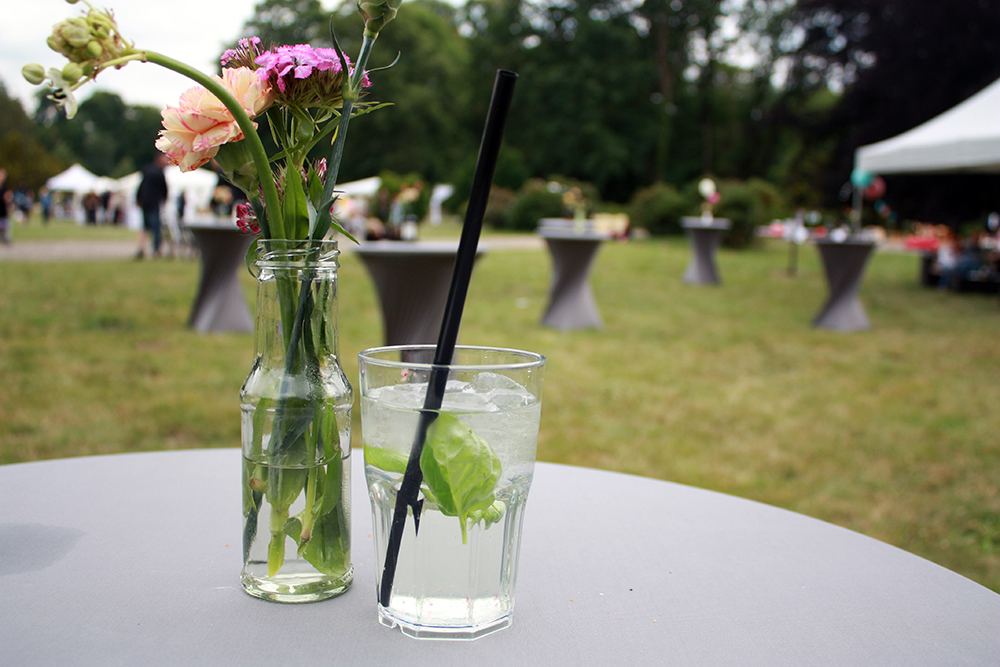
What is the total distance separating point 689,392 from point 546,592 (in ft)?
15.5

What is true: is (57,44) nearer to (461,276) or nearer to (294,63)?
(294,63)

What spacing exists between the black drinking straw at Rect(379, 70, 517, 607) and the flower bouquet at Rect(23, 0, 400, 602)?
0.11 meters

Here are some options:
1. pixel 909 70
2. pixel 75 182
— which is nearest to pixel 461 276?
pixel 909 70

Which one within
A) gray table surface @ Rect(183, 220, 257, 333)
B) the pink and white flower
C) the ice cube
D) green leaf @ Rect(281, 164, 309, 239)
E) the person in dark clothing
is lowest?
gray table surface @ Rect(183, 220, 257, 333)

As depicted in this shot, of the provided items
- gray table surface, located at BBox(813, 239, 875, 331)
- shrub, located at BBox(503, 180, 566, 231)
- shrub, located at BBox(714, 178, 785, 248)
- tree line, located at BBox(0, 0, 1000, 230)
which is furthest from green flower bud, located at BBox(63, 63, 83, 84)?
shrub, located at BBox(503, 180, 566, 231)

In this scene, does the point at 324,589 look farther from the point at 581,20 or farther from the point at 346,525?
the point at 581,20

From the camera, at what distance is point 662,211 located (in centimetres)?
2233

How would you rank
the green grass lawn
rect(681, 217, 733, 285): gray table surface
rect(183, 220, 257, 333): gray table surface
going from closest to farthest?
the green grass lawn < rect(183, 220, 257, 333): gray table surface < rect(681, 217, 733, 285): gray table surface

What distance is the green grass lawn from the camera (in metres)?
3.65

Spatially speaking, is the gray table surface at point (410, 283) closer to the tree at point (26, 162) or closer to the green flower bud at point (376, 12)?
the green flower bud at point (376, 12)

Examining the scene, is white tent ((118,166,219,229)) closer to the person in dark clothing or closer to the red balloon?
the person in dark clothing

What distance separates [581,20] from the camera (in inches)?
1313

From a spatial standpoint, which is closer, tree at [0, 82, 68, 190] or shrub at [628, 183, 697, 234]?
shrub at [628, 183, 697, 234]

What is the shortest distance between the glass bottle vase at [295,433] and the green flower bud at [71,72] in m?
0.20
